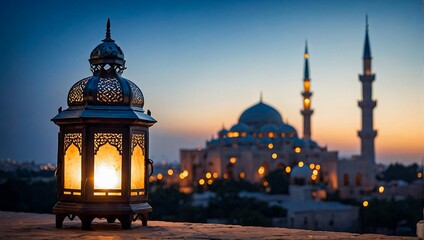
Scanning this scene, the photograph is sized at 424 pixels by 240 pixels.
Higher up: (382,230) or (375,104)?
(375,104)

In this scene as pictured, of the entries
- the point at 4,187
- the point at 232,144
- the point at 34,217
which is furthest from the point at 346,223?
the point at 34,217

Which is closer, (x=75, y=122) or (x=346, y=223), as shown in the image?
(x=75, y=122)

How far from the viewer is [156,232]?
464cm

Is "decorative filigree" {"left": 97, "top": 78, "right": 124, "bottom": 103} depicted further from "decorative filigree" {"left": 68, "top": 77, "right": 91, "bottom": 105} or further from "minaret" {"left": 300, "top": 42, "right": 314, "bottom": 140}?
"minaret" {"left": 300, "top": 42, "right": 314, "bottom": 140}

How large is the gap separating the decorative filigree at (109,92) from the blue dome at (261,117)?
45.6m

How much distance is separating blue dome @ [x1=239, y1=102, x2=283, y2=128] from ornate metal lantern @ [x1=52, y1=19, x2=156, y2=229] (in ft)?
149

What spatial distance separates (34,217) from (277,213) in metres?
23.1

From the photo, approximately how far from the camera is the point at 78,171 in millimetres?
4922

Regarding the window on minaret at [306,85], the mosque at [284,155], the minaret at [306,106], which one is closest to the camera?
the mosque at [284,155]

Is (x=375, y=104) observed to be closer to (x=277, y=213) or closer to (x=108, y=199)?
(x=277, y=213)

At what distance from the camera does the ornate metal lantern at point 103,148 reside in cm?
482

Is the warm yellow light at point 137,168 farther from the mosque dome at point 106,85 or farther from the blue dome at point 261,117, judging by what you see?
the blue dome at point 261,117

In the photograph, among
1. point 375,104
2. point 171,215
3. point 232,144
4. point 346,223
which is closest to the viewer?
point 171,215

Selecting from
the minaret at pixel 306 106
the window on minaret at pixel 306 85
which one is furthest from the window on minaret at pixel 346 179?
the window on minaret at pixel 306 85
